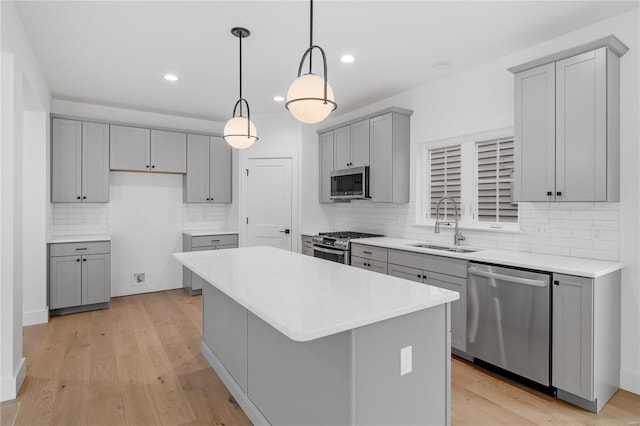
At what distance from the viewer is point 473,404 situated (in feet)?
8.24

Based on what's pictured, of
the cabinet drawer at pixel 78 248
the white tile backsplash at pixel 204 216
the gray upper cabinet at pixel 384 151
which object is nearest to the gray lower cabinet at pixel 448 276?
the gray upper cabinet at pixel 384 151

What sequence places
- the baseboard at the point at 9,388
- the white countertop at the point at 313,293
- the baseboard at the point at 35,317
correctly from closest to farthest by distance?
1. the white countertop at the point at 313,293
2. the baseboard at the point at 9,388
3. the baseboard at the point at 35,317

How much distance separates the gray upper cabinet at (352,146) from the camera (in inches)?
185

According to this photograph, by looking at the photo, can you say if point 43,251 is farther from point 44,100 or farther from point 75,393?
point 75,393

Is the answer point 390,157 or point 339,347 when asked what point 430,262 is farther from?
point 339,347

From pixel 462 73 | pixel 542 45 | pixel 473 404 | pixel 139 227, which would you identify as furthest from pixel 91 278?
pixel 542 45

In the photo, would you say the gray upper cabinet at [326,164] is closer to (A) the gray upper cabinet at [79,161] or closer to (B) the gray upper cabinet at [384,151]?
(B) the gray upper cabinet at [384,151]

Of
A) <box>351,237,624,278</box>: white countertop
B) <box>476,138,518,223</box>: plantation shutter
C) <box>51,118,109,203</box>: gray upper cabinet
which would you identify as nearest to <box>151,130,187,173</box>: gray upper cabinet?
<box>51,118,109,203</box>: gray upper cabinet

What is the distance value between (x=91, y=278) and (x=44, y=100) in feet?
7.07

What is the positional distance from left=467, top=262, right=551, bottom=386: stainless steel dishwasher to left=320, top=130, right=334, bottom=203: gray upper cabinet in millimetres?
2749

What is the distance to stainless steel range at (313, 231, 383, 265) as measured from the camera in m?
4.48

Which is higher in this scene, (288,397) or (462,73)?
(462,73)

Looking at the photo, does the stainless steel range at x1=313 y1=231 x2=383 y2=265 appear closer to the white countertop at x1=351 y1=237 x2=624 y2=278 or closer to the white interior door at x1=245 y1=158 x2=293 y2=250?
the white interior door at x1=245 y1=158 x2=293 y2=250

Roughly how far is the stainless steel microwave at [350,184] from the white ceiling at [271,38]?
105cm
